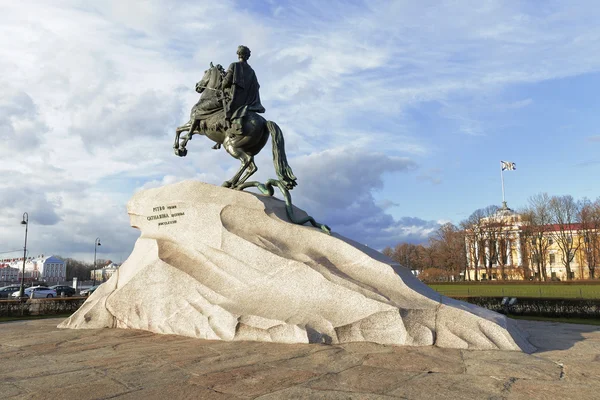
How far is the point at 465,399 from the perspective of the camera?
422cm

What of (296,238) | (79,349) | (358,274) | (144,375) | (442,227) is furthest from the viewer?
(442,227)

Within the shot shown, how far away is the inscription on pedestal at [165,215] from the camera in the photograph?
991cm

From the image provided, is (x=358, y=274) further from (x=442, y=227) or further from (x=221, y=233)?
(x=442, y=227)

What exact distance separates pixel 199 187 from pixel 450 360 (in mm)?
6215

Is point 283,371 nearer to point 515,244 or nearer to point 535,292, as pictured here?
point 535,292

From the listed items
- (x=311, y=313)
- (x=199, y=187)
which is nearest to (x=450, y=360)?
(x=311, y=313)

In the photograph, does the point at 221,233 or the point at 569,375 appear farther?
the point at 221,233

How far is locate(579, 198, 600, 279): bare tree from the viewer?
57062 millimetres

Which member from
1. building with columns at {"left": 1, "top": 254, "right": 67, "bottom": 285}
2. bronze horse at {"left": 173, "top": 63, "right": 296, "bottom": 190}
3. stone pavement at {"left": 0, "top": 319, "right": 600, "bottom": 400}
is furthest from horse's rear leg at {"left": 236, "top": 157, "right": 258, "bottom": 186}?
building with columns at {"left": 1, "top": 254, "right": 67, "bottom": 285}

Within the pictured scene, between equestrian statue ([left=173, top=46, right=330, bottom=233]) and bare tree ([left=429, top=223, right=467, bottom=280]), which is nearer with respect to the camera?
equestrian statue ([left=173, top=46, right=330, bottom=233])

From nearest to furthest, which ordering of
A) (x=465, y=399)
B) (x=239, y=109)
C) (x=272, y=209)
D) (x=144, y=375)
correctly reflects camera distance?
1. (x=465, y=399)
2. (x=144, y=375)
3. (x=272, y=209)
4. (x=239, y=109)

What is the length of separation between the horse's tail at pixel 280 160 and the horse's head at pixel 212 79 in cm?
161

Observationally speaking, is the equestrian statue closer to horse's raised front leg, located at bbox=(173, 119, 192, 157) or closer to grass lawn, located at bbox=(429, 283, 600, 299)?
horse's raised front leg, located at bbox=(173, 119, 192, 157)

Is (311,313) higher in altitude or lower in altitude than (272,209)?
lower
